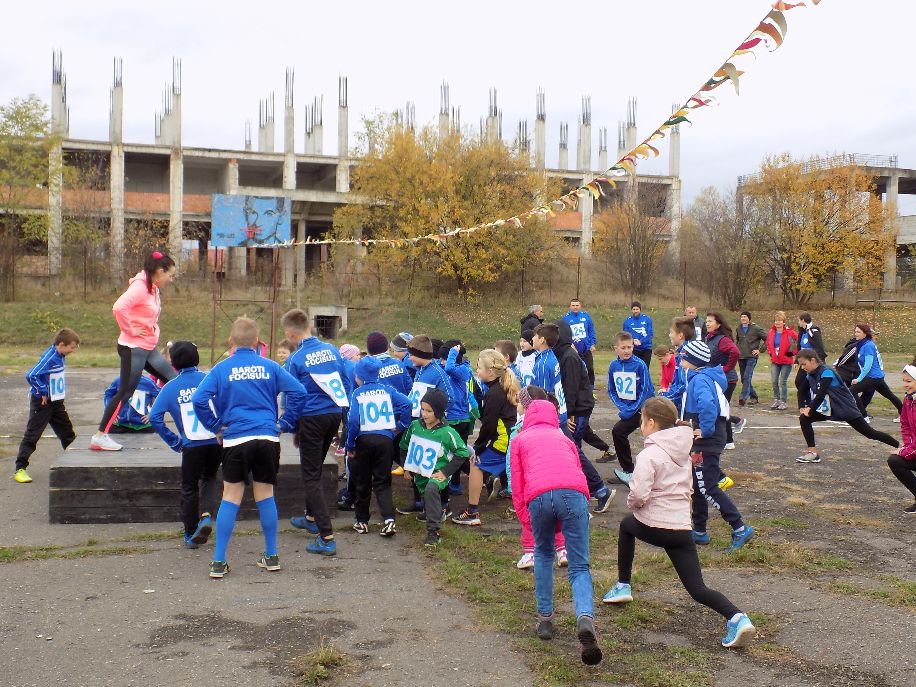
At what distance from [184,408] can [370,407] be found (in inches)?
60.0

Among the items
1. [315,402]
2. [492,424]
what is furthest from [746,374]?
[315,402]

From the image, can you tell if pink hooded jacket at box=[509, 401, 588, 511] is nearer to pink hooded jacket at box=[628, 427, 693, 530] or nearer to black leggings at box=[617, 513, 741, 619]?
pink hooded jacket at box=[628, 427, 693, 530]

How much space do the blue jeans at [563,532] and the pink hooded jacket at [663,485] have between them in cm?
37

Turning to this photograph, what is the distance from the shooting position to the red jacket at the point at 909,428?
7941mm

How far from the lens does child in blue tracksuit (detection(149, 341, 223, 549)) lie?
22.2 ft

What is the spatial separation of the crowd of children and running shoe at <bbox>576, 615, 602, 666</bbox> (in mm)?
12

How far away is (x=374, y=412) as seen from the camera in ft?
23.4

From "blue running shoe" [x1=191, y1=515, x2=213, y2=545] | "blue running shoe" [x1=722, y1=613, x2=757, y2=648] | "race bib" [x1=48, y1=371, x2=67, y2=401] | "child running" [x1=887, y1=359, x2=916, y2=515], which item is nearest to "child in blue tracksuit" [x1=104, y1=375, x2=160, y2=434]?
"race bib" [x1=48, y1=371, x2=67, y2=401]

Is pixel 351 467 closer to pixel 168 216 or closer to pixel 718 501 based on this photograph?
pixel 718 501

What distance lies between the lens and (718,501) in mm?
6918

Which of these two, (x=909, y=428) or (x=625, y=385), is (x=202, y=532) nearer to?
(x=625, y=385)

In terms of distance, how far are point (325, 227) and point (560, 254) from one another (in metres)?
19.9

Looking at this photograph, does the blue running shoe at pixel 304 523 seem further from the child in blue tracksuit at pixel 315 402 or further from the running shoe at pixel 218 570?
the running shoe at pixel 218 570

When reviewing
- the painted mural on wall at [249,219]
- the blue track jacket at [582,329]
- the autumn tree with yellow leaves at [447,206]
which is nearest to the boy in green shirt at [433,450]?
the blue track jacket at [582,329]
